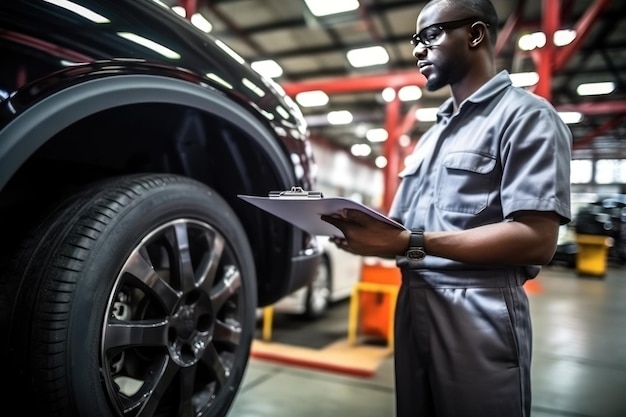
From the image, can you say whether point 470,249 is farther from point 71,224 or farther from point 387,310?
point 387,310

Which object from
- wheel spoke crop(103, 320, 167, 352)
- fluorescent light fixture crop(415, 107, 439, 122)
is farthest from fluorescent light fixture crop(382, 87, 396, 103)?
wheel spoke crop(103, 320, 167, 352)

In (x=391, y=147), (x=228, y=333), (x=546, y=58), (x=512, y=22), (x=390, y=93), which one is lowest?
(x=228, y=333)

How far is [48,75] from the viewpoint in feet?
2.39

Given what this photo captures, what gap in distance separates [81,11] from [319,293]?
329 cm

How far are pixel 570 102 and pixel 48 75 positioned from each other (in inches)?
441

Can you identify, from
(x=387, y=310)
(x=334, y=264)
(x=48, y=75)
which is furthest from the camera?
(x=334, y=264)

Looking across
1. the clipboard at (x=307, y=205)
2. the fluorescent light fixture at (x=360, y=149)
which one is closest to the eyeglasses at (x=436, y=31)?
the clipboard at (x=307, y=205)

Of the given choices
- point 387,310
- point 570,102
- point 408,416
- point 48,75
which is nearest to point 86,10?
point 48,75

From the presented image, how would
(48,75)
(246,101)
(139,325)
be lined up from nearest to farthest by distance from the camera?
(48,75) < (139,325) < (246,101)

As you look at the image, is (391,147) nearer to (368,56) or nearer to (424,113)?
(368,56)

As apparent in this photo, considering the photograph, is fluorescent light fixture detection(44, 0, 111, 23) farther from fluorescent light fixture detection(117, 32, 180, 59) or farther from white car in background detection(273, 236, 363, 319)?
white car in background detection(273, 236, 363, 319)

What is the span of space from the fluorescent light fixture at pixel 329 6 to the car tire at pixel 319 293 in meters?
4.05

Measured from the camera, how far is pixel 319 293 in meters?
3.85

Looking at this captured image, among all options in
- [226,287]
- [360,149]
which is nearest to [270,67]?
[226,287]
